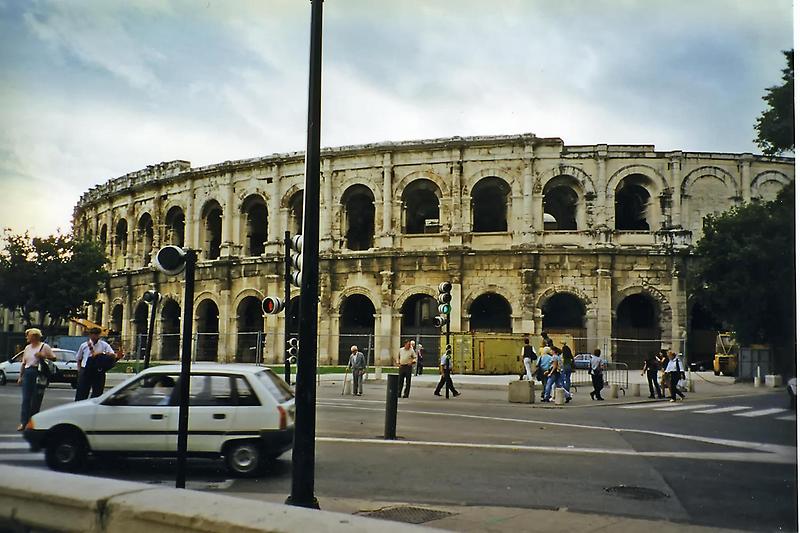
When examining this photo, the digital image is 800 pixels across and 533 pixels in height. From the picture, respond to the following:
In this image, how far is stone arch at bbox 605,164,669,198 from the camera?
2600 cm

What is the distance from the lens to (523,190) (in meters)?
26.4

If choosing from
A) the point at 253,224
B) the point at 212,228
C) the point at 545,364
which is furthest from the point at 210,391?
the point at 545,364

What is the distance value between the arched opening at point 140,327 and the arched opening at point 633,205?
20.7 m

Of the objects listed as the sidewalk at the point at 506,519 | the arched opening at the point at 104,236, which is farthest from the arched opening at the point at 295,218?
the sidewalk at the point at 506,519

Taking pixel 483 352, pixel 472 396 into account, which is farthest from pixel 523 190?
pixel 472 396

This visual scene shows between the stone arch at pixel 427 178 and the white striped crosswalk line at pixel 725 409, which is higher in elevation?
the stone arch at pixel 427 178

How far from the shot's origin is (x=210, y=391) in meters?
6.29

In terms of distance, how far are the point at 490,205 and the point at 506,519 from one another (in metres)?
23.5

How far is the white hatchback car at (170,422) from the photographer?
593cm

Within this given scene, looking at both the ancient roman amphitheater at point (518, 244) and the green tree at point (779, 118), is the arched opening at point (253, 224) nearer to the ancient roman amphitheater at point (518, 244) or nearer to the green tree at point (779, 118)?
the green tree at point (779, 118)

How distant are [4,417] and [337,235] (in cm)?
1416

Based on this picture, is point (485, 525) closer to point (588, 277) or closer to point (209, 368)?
point (209, 368)

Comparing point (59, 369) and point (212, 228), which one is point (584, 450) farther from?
point (59, 369)

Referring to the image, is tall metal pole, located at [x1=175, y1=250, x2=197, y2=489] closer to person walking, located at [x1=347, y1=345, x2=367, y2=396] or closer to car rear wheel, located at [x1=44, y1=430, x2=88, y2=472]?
car rear wheel, located at [x1=44, y1=430, x2=88, y2=472]
